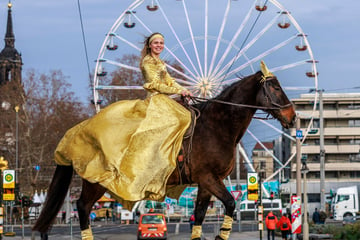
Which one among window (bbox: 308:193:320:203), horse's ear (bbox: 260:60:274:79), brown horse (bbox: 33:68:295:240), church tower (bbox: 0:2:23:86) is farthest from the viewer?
church tower (bbox: 0:2:23:86)

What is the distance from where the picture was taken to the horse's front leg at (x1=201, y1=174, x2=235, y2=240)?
351 inches

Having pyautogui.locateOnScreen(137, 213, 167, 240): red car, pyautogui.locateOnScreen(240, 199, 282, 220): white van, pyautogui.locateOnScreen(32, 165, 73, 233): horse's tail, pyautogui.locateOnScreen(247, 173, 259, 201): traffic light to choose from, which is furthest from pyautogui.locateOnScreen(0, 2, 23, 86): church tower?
pyautogui.locateOnScreen(32, 165, 73, 233): horse's tail

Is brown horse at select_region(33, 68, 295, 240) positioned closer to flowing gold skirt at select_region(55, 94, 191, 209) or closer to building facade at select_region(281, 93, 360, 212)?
flowing gold skirt at select_region(55, 94, 191, 209)

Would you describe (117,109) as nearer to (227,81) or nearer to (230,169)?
(230,169)

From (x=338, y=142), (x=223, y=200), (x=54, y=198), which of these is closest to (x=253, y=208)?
(x=338, y=142)

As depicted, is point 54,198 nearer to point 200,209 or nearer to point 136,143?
point 136,143

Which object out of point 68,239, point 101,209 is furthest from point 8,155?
point 68,239

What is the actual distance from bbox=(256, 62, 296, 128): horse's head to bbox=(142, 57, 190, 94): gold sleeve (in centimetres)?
103

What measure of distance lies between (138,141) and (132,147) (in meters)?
0.10

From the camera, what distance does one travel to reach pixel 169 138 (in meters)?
9.52

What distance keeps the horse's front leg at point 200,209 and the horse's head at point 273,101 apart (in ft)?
4.04

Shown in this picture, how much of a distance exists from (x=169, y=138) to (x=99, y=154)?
35.5 inches

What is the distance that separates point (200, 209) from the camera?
31.1 feet

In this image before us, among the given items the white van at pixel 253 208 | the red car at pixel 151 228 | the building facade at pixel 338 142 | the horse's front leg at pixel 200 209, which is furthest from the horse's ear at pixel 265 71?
the building facade at pixel 338 142
